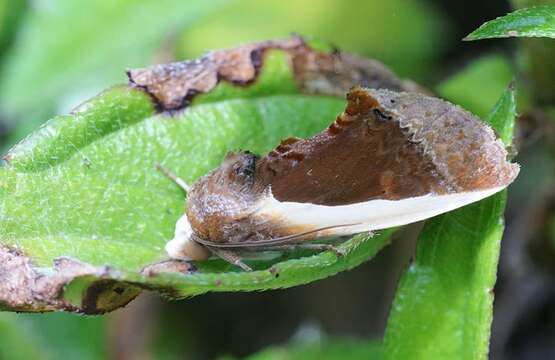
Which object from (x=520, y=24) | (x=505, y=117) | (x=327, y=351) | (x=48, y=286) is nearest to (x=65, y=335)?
(x=327, y=351)

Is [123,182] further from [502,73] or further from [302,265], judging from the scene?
[502,73]

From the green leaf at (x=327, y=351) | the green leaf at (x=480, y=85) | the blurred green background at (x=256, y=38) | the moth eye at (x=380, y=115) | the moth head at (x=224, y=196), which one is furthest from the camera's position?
the blurred green background at (x=256, y=38)

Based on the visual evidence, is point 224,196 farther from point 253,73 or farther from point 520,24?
point 520,24

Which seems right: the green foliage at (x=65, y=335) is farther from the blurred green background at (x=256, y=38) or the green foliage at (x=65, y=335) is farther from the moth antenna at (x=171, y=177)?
the moth antenna at (x=171, y=177)

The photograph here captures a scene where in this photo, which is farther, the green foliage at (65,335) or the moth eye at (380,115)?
the green foliage at (65,335)

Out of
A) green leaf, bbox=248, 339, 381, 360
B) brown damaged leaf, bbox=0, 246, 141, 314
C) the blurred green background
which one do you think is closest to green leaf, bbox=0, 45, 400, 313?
brown damaged leaf, bbox=0, 246, 141, 314

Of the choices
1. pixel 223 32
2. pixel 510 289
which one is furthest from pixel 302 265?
pixel 223 32

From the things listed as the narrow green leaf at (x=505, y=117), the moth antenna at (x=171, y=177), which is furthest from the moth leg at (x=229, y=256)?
the narrow green leaf at (x=505, y=117)
